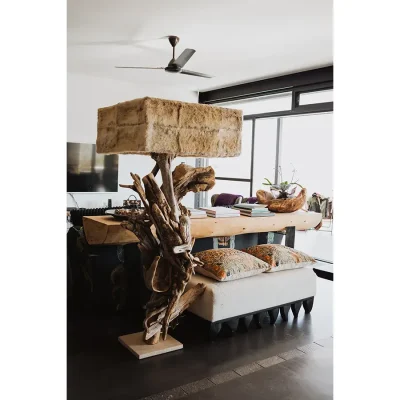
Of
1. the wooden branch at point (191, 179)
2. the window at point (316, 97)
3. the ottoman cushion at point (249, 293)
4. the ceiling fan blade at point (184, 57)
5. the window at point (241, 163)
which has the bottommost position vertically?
the ottoman cushion at point (249, 293)

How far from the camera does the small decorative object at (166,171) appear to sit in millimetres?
2223

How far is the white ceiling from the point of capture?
372cm

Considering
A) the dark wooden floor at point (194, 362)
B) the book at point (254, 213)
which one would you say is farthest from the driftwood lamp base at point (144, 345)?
the book at point (254, 213)

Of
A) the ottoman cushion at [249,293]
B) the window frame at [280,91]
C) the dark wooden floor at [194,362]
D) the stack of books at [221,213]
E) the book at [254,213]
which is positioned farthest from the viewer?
the window frame at [280,91]

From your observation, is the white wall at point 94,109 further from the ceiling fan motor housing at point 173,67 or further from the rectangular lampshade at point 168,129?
the rectangular lampshade at point 168,129

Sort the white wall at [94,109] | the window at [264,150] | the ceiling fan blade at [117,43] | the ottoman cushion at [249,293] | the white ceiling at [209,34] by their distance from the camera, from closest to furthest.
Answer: the ottoman cushion at [249,293]
the white ceiling at [209,34]
the ceiling fan blade at [117,43]
the white wall at [94,109]
the window at [264,150]

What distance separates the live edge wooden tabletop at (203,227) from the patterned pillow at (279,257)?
189 millimetres

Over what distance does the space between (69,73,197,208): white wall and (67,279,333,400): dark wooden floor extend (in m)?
4.04

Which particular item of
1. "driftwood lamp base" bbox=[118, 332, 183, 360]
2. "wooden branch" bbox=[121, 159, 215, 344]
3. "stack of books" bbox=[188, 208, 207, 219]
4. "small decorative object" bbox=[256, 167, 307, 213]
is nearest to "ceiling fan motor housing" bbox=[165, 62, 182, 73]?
"small decorative object" bbox=[256, 167, 307, 213]

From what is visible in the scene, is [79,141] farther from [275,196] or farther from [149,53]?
[275,196]
